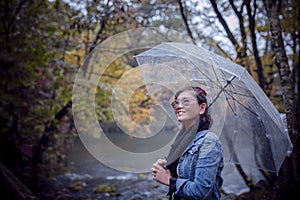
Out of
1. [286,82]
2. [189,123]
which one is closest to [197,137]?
[189,123]

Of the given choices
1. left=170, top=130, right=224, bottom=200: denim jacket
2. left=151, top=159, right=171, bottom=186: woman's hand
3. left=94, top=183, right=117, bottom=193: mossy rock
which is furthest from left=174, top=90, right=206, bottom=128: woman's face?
left=94, top=183, right=117, bottom=193: mossy rock

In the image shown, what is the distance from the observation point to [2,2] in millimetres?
4762

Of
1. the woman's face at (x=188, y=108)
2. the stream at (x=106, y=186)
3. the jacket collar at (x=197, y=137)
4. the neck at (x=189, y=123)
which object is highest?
the woman's face at (x=188, y=108)

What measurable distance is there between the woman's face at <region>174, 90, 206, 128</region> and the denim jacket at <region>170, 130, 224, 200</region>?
0.33ft

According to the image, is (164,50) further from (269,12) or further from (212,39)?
(212,39)

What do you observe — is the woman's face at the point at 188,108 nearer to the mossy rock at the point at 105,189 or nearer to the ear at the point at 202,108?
the ear at the point at 202,108

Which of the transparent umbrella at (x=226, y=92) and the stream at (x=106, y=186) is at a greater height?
the transparent umbrella at (x=226, y=92)

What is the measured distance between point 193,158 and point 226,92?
775mm

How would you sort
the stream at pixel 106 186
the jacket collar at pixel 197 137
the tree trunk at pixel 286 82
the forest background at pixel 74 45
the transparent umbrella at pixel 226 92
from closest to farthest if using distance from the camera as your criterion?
the jacket collar at pixel 197 137, the transparent umbrella at pixel 226 92, the tree trunk at pixel 286 82, the forest background at pixel 74 45, the stream at pixel 106 186

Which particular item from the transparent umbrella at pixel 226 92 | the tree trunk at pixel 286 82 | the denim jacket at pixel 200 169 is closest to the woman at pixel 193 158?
the denim jacket at pixel 200 169

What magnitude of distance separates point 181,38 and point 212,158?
12.7 feet

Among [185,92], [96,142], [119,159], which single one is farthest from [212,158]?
[96,142]

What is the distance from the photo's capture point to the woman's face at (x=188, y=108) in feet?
5.36

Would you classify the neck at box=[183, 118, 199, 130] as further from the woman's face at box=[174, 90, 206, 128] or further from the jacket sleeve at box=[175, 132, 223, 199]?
the jacket sleeve at box=[175, 132, 223, 199]
